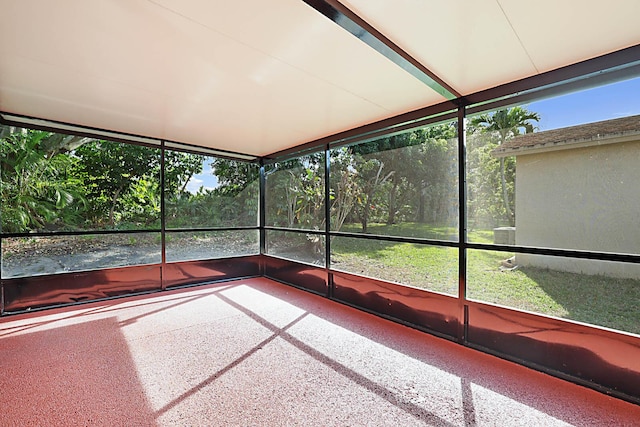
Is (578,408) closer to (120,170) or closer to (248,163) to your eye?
(248,163)

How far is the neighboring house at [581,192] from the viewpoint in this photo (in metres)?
2.11

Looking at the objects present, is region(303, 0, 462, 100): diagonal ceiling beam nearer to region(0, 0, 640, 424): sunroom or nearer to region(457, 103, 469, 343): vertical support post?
region(0, 0, 640, 424): sunroom

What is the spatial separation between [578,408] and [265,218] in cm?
495

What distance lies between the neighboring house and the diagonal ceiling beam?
41.4 inches

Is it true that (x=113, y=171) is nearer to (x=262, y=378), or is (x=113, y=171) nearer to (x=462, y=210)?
(x=262, y=378)

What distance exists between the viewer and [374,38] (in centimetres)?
180

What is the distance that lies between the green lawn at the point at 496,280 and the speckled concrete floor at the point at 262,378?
56 centimetres

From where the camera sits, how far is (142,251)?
14.8 feet

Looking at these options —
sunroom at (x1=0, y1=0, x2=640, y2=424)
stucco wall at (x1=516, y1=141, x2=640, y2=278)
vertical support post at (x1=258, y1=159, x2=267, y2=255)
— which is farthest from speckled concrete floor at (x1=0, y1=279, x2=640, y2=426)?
vertical support post at (x1=258, y1=159, x2=267, y2=255)

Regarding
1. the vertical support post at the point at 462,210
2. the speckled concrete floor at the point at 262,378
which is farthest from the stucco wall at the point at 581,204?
the speckled concrete floor at the point at 262,378

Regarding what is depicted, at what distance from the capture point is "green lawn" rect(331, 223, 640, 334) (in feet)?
7.47

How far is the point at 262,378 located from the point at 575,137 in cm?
313

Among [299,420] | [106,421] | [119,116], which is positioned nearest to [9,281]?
[119,116]

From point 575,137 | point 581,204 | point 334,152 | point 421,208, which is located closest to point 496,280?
point 581,204
